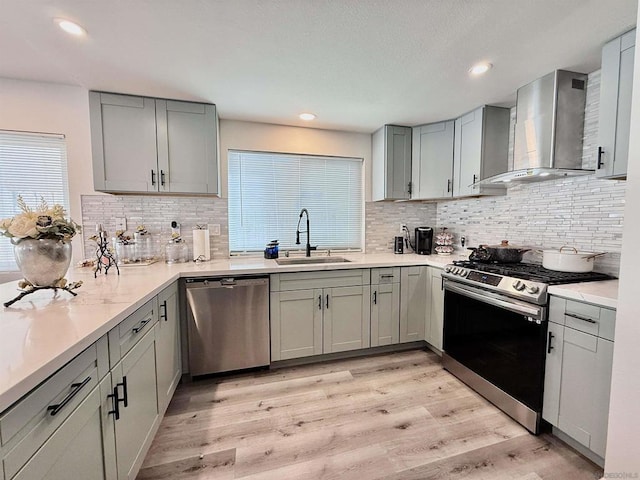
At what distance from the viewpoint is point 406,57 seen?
1785 millimetres

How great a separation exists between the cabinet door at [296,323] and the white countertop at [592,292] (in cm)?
167

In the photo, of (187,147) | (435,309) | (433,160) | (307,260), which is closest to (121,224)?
(187,147)

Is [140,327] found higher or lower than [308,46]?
lower

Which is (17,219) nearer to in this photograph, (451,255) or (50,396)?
(50,396)

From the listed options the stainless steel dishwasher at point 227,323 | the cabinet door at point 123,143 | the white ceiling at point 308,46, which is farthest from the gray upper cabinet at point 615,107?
the cabinet door at point 123,143

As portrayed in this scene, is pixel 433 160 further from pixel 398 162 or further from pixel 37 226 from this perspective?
pixel 37 226

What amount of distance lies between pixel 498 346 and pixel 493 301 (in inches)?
12.5

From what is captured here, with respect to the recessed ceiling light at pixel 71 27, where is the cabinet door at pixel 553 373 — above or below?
below

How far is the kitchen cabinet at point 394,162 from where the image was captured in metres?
3.07

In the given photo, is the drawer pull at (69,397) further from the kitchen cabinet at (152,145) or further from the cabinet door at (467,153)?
the cabinet door at (467,153)

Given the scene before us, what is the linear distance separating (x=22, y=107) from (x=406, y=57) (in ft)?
9.72

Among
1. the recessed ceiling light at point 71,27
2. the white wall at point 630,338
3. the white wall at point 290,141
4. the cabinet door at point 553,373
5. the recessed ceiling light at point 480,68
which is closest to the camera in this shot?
the white wall at point 630,338

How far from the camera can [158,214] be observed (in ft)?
8.79

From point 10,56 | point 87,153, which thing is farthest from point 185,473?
point 10,56
